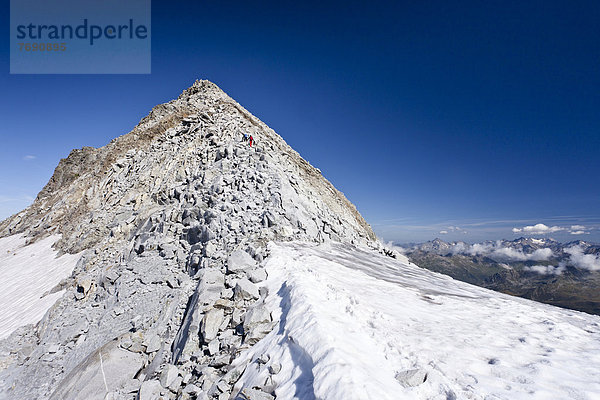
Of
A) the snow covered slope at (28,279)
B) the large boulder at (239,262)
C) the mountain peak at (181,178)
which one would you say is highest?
the mountain peak at (181,178)

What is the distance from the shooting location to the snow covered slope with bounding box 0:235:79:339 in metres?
14.6

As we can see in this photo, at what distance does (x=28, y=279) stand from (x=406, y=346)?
27838 millimetres

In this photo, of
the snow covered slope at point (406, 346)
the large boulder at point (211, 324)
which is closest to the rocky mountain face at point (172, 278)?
the large boulder at point (211, 324)

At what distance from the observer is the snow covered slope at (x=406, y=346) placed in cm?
483

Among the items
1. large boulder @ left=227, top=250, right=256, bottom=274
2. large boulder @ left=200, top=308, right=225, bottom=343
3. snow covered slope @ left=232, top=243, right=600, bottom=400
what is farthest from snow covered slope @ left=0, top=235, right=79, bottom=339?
snow covered slope @ left=232, top=243, right=600, bottom=400

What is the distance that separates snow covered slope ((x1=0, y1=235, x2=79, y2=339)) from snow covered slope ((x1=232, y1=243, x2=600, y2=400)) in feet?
53.7

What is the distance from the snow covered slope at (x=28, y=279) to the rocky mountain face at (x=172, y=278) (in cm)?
137

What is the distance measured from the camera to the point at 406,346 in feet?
20.8

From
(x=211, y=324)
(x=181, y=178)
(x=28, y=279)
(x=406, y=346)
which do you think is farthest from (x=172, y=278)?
(x=28, y=279)

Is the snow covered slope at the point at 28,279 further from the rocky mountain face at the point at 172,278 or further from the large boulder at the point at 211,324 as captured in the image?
the large boulder at the point at 211,324

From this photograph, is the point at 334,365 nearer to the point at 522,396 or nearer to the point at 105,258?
the point at 522,396

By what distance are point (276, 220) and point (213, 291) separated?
556cm

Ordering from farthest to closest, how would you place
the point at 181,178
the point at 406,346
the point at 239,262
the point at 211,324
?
the point at 181,178 → the point at 239,262 → the point at 211,324 → the point at 406,346

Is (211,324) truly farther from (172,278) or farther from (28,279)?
(28,279)
